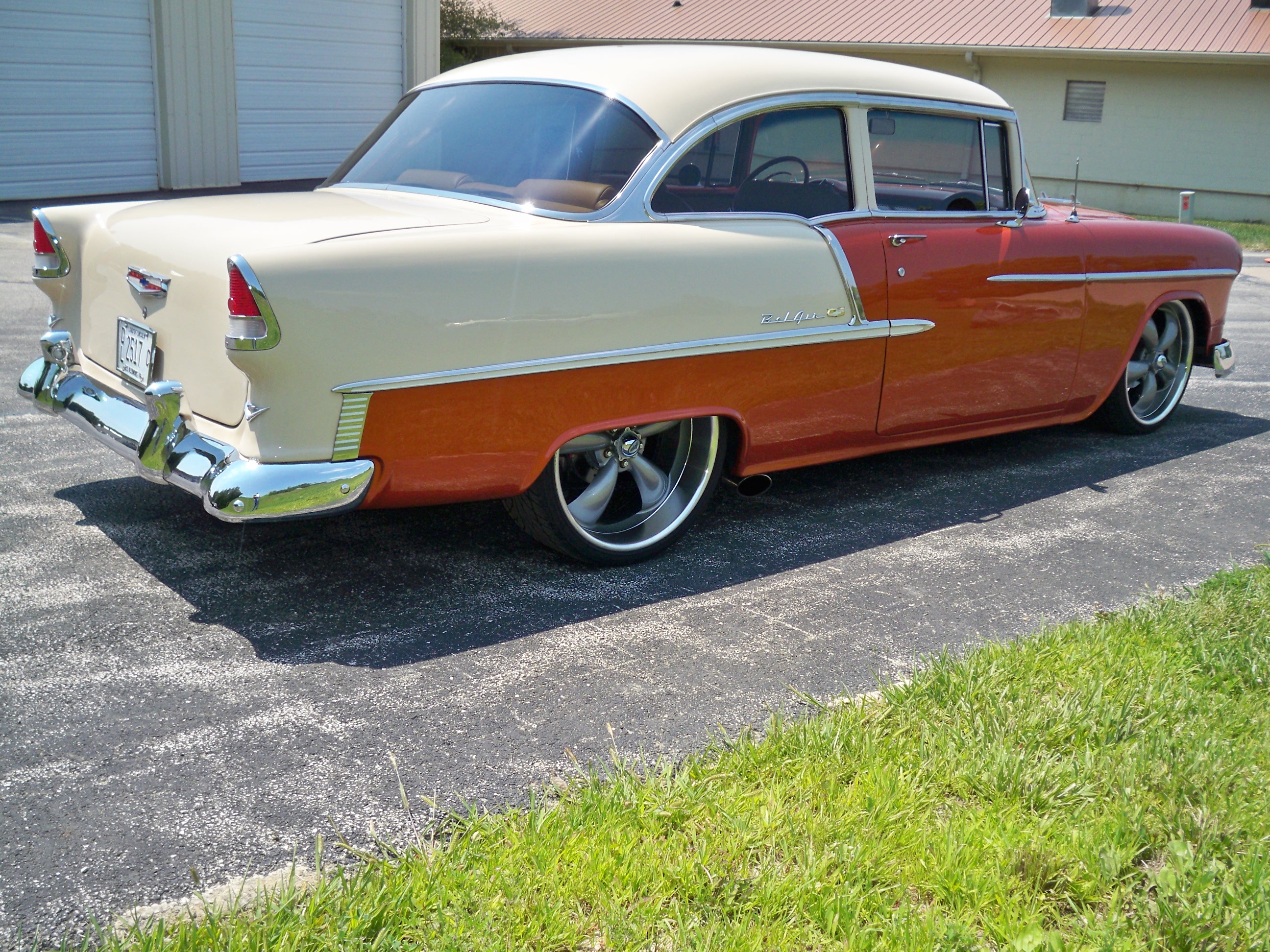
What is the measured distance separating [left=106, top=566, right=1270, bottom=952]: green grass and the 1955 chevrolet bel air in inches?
49.4

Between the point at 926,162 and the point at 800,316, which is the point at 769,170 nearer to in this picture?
the point at 800,316

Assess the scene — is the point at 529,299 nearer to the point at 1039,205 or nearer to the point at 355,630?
the point at 355,630

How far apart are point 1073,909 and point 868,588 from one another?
1.77 metres

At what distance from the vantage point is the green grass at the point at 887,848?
2.31 metres

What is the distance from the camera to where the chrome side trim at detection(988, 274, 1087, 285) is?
5094 mm

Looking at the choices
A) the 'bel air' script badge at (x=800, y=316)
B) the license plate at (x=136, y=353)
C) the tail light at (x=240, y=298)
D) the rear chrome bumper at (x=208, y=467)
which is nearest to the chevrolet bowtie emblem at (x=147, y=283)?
the license plate at (x=136, y=353)

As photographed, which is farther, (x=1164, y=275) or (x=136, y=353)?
(x=1164, y=275)

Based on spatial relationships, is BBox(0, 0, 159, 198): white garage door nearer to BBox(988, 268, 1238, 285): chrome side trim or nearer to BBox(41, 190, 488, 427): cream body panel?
BBox(41, 190, 488, 427): cream body panel

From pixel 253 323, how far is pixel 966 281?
9.64ft

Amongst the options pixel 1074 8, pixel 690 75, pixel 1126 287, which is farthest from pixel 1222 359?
pixel 1074 8

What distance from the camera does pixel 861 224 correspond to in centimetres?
465

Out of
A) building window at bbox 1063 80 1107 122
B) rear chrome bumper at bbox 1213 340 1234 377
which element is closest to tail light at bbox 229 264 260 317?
rear chrome bumper at bbox 1213 340 1234 377

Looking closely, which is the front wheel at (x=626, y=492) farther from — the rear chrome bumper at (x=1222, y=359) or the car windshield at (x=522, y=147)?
the rear chrome bumper at (x=1222, y=359)

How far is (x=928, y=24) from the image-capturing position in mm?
22906
